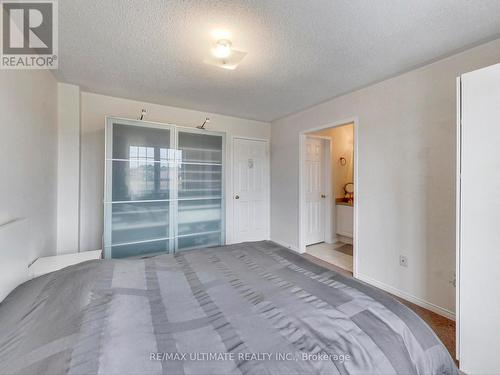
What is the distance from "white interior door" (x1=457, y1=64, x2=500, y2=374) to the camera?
4.25ft

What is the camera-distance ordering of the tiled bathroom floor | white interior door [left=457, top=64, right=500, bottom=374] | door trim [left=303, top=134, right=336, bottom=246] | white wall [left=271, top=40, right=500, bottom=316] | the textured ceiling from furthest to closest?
door trim [left=303, top=134, right=336, bottom=246] → the tiled bathroom floor → white wall [left=271, top=40, right=500, bottom=316] → the textured ceiling → white interior door [left=457, top=64, right=500, bottom=374]

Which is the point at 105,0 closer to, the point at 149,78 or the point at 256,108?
the point at 149,78

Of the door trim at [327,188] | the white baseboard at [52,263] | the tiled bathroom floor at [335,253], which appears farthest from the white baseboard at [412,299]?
the white baseboard at [52,263]

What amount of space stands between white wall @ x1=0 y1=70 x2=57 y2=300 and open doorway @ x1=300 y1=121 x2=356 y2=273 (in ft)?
11.2

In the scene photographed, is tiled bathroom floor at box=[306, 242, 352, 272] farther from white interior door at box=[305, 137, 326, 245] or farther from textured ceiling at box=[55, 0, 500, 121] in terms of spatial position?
textured ceiling at box=[55, 0, 500, 121]

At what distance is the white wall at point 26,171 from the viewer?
1.36 metres

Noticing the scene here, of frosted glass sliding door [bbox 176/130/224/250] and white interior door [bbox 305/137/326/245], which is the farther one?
white interior door [bbox 305/137/326/245]

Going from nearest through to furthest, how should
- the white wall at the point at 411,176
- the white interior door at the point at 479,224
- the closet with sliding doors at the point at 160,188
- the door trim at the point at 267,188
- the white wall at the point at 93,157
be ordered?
the white interior door at the point at 479,224 < the white wall at the point at 411,176 < the closet with sliding doors at the point at 160,188 < the white wall at the point at 93,157 < the door trim at the point at 267,188

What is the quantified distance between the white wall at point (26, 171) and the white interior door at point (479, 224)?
2782mm

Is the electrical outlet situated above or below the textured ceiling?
below

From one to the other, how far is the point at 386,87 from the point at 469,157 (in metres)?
1.42

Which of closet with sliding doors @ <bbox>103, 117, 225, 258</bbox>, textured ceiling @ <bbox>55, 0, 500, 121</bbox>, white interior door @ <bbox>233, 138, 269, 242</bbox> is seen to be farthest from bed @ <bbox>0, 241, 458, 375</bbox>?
white interior door @ <bbox>233, 138, 269, 242</bbox>

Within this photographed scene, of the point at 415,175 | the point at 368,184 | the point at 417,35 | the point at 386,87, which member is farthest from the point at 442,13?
the point at 368,184

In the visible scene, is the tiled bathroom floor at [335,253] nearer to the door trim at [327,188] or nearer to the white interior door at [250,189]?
the door trim at [327,188]
